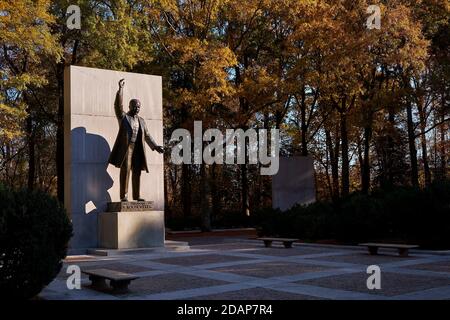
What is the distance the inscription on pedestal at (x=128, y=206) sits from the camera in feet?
56.9

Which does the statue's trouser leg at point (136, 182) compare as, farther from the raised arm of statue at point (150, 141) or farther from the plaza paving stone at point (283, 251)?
the plaza paving stone at point (283, 251)

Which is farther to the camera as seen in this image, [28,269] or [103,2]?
[103,2]

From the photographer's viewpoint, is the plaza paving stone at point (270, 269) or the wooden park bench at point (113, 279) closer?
the wooden park bench at point (113, 279)

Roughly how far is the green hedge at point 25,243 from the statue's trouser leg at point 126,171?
8.80m

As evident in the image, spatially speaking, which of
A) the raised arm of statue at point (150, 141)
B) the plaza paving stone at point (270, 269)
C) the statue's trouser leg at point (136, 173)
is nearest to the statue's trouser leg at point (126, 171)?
the statue's trouser leg at point (136, 173)

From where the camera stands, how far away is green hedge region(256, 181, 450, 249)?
15.9m

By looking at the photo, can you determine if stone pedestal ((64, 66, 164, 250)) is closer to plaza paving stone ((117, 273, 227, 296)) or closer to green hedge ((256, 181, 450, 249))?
green hedge ((256, 181, 450, 249))

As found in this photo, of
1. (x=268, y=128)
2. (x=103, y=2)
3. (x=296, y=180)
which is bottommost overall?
(x=296, y=180)

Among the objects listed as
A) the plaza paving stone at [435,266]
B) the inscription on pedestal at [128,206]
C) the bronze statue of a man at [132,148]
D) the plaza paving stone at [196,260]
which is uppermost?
the bronze statue of a man at [132,148]

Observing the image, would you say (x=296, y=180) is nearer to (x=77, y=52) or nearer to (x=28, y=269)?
(x=77, y=52)

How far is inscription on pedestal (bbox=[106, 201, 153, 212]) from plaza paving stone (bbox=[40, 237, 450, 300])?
1498 millimetres
